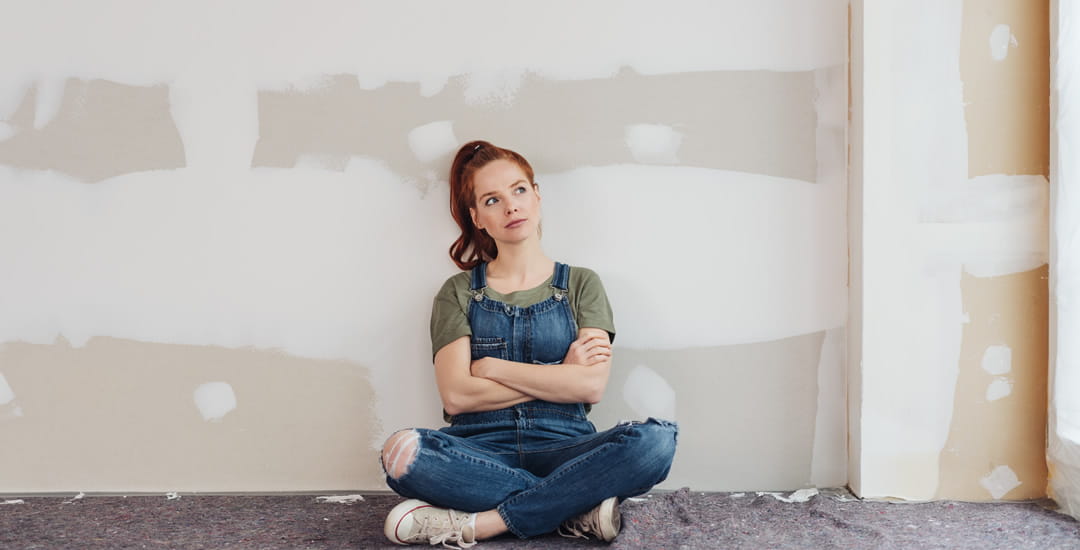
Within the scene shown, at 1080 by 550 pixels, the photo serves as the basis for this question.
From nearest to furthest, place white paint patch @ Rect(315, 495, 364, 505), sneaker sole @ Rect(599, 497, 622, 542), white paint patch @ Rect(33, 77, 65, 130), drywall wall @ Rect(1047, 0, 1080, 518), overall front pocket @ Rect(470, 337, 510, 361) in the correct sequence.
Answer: sneaker sole @ Rect(599, 497, 622, 542) → drywall wall @ Rect(1047, 0, 1080, 518) → overall front pocket @ Rect(470, 337, 510, 361) → white paint patch @ Rect(315, 495, 364, 505) → white paint patch @ Rect(33, 77, 65, 130)

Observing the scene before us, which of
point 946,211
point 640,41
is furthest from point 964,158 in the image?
point 640,41

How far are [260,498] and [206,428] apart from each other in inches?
8.8

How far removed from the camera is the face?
1914 mm

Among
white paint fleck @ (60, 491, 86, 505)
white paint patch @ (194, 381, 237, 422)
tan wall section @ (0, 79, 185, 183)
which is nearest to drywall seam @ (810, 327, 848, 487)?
white paint patch @ (194, 381, 237, 422)

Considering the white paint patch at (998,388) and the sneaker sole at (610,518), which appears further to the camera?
the white paint patch at (998,388)

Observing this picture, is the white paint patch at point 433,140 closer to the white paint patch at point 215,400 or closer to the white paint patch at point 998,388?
the white paint patch at point 215,400

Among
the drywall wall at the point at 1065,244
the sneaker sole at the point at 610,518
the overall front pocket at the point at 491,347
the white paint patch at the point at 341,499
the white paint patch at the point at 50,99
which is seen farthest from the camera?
the white paint patch at the point at 50,99

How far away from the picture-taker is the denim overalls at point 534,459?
64.0 inches

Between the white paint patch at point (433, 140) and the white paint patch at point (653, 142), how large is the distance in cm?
42

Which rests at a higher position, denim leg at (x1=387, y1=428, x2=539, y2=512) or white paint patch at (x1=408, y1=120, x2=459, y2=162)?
white paint patch at (x1=408, y1=120, x2=459, y2=162)

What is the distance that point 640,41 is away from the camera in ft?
6.73

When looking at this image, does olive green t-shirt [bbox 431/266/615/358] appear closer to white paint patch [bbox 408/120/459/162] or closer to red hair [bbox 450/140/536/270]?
red hair [bbox 450/140/536/270]

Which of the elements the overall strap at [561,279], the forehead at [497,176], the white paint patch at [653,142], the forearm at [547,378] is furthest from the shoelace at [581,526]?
the white paint patch at [653,142]

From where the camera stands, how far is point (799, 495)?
1.99 metres
